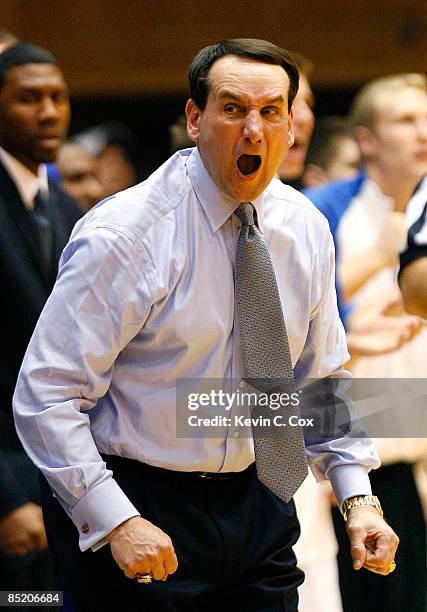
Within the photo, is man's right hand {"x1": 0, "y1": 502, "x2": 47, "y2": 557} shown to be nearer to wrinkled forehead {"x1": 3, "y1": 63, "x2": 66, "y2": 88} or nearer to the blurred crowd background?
the blurred crowd background

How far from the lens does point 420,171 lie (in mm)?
4652

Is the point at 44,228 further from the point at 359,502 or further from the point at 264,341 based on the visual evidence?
the point at 359,502

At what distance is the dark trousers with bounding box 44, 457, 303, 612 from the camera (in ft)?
8.43

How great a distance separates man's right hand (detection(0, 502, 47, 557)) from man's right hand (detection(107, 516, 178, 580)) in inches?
43.9

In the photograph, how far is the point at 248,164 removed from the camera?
8.61ft

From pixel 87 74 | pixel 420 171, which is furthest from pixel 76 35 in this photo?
pixel 420 171

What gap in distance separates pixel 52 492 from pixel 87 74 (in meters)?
6.39

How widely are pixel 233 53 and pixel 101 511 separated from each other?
0.99m

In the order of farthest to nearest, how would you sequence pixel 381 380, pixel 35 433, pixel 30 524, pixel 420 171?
pixel 420 171, pixel 381 380, pixel 30 524, pixel 35 433

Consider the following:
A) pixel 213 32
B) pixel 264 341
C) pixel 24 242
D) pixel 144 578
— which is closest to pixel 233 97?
pixel 264 341

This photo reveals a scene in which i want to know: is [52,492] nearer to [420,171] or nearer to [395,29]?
[420,171]

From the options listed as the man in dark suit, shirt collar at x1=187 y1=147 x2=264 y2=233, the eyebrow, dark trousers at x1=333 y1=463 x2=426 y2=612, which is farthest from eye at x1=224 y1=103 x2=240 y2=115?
dark trousers at x1=333 y1=463 x2=426 y2=612

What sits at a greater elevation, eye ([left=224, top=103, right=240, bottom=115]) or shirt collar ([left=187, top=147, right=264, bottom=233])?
eye ([left=224, top=103, right=240, bottom=115])

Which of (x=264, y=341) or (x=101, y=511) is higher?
(x=264, y=341)
